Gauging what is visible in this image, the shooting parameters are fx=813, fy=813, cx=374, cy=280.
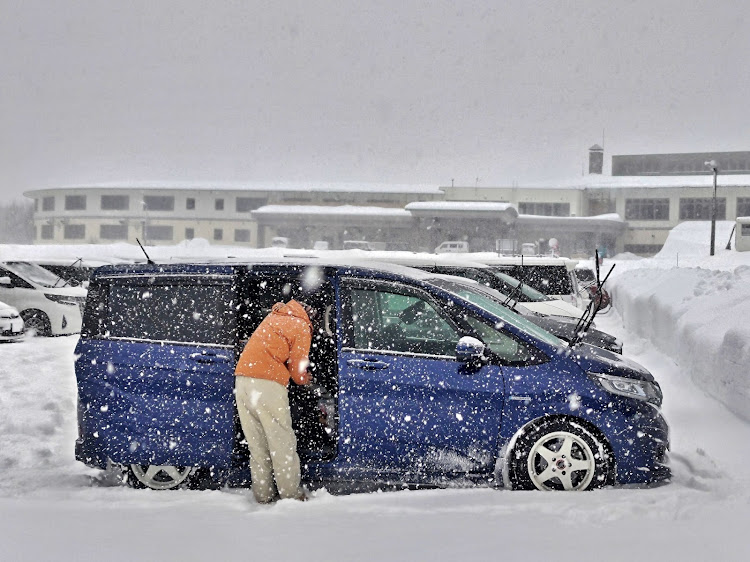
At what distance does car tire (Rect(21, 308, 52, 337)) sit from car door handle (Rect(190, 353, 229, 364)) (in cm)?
1236

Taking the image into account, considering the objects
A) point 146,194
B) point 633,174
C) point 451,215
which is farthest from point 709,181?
point 146,194

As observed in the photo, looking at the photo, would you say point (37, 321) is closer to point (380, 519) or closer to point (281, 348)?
point (281, 348)

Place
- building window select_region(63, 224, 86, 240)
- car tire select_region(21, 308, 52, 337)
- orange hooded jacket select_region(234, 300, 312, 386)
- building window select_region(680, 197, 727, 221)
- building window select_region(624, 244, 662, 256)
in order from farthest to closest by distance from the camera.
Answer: building window select_region(63, 224, 86, 240)
building window select_region(680, 197, 727, 221)
building window select_region(624, 244, 662, 256)
car tire select_region(21, 308, 52, 337)
orange hooded jacket select_region(234, 300, 312, 386)

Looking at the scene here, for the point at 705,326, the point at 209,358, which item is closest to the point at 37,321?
the point at 209,358

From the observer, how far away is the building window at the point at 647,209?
245 ft

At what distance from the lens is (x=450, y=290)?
6.09 metres

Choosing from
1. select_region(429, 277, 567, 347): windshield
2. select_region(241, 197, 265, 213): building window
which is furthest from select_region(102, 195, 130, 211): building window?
select_region(429, 277, 567, 347): windshield

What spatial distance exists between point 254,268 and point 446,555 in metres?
2.67

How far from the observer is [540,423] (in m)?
5.67

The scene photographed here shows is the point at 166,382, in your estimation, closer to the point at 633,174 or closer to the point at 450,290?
the point at 450,290

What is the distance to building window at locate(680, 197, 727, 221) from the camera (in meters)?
73.9

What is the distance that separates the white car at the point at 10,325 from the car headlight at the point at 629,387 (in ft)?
41.9

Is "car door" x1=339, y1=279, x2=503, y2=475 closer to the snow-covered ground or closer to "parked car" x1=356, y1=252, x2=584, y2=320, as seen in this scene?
the snow-covered ground

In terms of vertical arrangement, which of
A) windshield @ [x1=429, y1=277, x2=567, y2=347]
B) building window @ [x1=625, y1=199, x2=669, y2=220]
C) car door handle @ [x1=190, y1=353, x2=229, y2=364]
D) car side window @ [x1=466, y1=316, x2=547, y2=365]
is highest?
building window @ [x1=625, y1=199, x2=669, y2=220]
